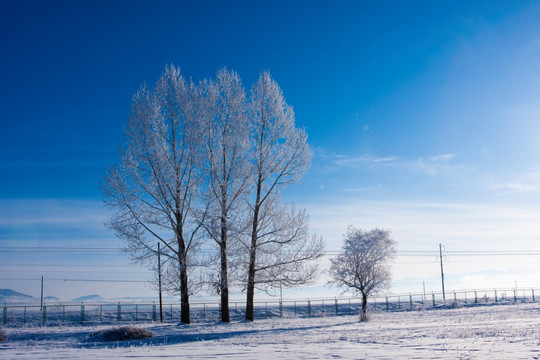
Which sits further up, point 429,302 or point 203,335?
point 203,335

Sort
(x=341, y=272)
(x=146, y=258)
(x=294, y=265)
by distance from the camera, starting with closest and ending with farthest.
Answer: (x=146, y=258), (x=294, y=265), (x=341, y=272)

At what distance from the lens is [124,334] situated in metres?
17.2

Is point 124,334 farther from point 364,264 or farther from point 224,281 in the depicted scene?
point 364,264

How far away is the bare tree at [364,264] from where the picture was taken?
1439 inches

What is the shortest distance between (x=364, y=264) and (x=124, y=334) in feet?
79.9

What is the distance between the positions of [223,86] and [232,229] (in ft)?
30.1

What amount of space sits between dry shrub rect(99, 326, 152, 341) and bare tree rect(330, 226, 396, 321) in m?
22.6

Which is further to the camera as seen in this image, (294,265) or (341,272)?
(341,272)

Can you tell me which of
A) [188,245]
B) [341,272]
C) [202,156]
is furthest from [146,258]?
[341,272]

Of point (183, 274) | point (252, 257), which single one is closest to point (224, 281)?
point (252, 257)

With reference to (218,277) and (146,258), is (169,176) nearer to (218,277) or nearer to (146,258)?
(146,258)

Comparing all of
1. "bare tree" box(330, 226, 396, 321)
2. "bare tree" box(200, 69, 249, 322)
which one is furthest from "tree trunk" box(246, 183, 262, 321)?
"bare tree" box(330, 226, 396, 321)

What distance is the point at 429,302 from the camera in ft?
201

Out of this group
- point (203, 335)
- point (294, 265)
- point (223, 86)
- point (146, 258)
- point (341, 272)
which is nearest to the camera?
point (203, 335)
